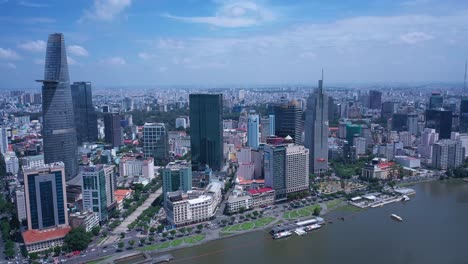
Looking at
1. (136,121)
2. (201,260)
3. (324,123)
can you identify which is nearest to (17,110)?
(136,121)

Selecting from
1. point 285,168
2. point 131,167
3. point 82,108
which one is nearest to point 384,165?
point 285,168

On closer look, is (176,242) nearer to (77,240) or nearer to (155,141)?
(77,240)

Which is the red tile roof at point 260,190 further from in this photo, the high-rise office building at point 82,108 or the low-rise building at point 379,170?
the high-rise office building at point 82,108

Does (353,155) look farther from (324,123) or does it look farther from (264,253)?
(264,253)

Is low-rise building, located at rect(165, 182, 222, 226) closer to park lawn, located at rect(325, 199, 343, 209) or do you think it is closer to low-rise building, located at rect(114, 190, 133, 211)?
low-rise building, located at rect(114, 190, 133, 211)

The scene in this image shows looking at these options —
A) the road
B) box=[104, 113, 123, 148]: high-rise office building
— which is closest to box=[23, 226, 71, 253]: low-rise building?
the road

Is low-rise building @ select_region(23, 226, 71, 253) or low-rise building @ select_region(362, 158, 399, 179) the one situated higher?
low-rise building @ select_region(362, 158, 399, 179)
